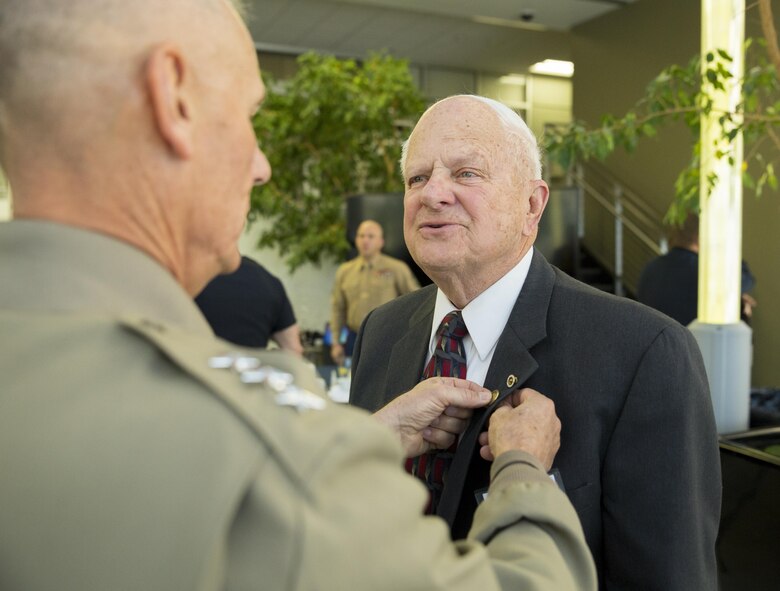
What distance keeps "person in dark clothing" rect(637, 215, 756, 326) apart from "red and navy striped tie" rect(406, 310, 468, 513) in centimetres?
386

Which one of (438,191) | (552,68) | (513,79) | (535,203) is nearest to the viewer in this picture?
(438,191)

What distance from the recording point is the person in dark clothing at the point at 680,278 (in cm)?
502

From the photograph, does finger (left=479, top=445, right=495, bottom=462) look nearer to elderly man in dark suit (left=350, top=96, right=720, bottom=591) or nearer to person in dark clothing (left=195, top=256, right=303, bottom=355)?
elderly man in dark suit (left=350, top=96, right=720, bottom=591)

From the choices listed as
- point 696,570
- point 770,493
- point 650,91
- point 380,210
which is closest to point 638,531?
point 696,570

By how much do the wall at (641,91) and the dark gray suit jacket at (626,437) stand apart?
24.7 feet

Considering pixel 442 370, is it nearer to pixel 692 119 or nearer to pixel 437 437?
pixel 437 437

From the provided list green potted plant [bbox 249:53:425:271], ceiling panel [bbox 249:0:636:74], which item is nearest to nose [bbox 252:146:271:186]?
green potted plant [bbox 249:53:425:271]

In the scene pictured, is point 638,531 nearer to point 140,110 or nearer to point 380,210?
point 140,110

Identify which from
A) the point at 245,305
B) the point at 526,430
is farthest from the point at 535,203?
the point at 245,305

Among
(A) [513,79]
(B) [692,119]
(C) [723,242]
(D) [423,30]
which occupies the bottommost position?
(C) [723,242]

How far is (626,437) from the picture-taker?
1.35m

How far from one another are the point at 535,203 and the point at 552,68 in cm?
1339

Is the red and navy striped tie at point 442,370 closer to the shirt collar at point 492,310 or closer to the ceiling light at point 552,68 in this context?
the shirt collar at point 492,310

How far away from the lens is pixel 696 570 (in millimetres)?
1328
